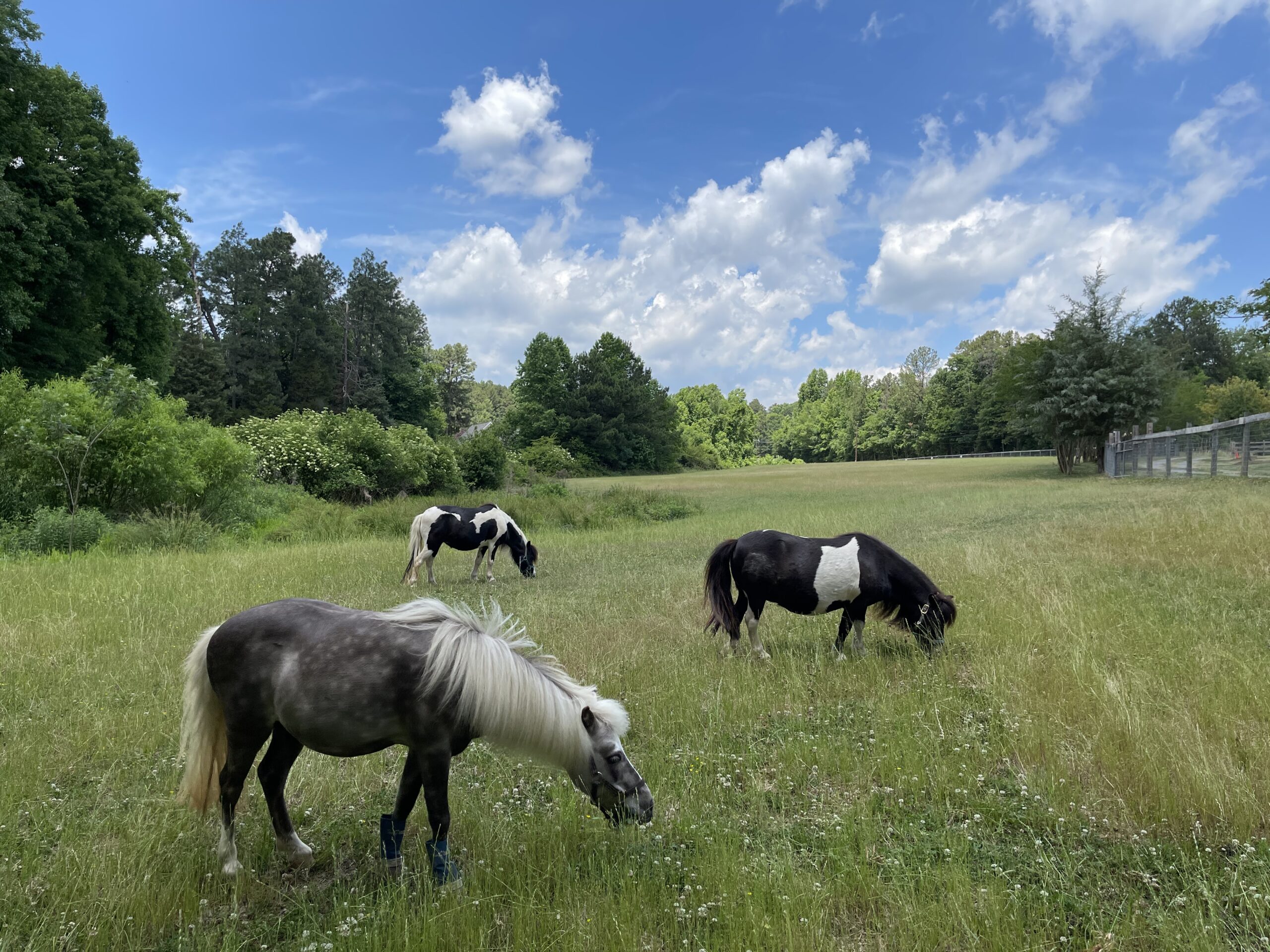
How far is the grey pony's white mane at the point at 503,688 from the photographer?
284 cm

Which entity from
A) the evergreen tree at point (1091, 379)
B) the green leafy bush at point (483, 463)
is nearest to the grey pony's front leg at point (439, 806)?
the green leafy bush at point (483, 463)

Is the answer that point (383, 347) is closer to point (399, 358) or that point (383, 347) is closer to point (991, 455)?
point (399, 358)

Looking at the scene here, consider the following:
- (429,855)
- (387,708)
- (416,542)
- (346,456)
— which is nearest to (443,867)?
(429,855)

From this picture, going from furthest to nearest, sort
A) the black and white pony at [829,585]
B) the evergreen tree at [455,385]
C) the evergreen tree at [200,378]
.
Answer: the evergreen tree at [455,385]
the evergreen tree at [200,378]
the black and white pony at [829,585]

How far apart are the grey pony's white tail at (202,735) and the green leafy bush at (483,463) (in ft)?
92.7

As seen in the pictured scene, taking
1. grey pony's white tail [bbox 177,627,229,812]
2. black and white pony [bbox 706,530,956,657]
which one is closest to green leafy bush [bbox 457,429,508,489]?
black and white pony [bbox 706,530,956,657]

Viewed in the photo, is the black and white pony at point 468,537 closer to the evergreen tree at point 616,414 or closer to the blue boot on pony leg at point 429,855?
the blue boot on pony leg at point 429,855

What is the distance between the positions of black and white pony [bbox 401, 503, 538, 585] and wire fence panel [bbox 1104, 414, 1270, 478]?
935 inches

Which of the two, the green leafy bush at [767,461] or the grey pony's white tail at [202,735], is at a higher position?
the grey pony's white tail at [202,735]

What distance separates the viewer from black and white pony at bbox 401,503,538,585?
37.1ft

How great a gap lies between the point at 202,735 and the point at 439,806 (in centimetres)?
138

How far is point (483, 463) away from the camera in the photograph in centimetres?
3181

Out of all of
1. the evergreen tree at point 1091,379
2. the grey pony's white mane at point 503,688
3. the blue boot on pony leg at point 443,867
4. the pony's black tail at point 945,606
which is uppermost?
the evergreen tree at point 1091,379

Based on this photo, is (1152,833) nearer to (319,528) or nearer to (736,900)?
(736,900)
